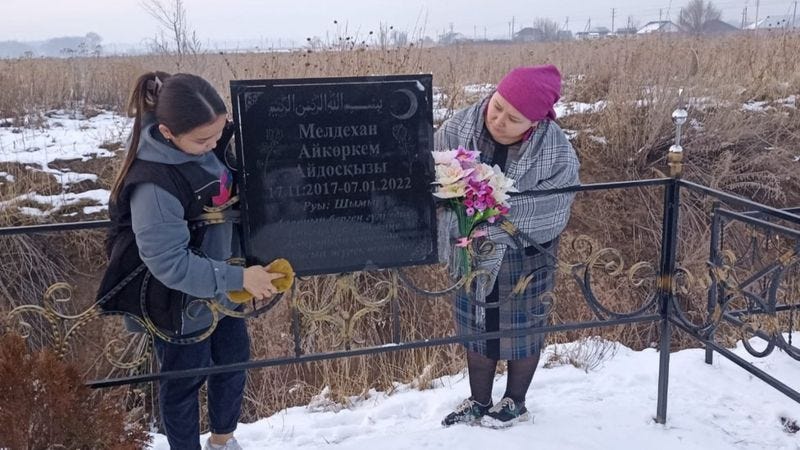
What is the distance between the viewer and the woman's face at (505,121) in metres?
2.57


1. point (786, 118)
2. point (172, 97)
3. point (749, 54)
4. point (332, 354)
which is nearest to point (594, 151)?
point (786, 118)

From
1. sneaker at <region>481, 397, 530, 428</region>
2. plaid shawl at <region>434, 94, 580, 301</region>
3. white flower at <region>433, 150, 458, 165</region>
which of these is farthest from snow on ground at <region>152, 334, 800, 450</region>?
white flower at <region>433, 150, 458, 165</region>

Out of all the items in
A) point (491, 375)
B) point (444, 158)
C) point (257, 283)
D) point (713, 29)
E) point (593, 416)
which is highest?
point (713, 29)

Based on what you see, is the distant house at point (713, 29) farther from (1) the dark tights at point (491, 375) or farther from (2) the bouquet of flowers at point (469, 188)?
(2) the bouquet of flowers at point (469, 188)

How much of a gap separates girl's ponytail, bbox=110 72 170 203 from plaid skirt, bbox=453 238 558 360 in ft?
4.49

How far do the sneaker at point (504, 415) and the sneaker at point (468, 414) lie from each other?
3 cm

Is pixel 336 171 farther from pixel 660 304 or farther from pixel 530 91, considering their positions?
pixel 660 304

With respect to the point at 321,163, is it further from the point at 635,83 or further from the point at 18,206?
the point at 635,83

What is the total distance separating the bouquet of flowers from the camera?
94.8 inches

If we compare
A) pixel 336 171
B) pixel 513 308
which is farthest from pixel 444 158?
pixel 513 308

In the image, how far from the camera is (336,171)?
91.2 inches

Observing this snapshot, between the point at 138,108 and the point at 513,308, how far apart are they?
1.65m

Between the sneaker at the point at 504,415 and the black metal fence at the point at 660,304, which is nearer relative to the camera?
the black metal fence at the point at 660,304

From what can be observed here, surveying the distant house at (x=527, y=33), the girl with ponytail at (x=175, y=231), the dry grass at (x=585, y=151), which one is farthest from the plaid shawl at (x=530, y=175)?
the distant house at (x=527, y=33)
